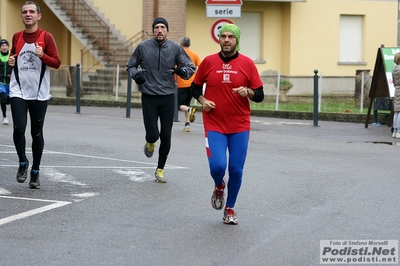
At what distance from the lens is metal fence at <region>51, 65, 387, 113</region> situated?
23156mm

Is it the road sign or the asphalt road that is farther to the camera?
the road sign

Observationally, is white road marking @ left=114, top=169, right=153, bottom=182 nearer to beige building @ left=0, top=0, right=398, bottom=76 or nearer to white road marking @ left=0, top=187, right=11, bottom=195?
white road marking @ left=0, top=187, right=11, bottom=195

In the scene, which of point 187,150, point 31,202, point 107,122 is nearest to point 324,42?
point 107,122

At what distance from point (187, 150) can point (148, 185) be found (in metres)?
3.72

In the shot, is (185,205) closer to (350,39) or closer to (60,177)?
(60,177)

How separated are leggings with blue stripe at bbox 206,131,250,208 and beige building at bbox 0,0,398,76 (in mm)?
20989

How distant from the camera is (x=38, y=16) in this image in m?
9.41

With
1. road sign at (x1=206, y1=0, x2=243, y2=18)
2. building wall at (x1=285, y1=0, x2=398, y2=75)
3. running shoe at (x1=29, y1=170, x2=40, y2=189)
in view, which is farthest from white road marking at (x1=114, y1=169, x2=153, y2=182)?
building wall at (x1=285, y1=0, x2=398, y2=75)

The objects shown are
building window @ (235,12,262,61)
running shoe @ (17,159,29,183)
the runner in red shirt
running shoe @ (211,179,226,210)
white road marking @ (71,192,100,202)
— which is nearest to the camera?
the runner in red shirt

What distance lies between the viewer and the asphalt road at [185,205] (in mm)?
6715

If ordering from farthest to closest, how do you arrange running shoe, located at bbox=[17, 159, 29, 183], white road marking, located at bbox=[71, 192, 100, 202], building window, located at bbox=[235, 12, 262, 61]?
building window, located at bbox=[235, 12, 262, 61]
running shoe, located at bbox=[17, 159, 29, 183]
white road marking, located at bbox=[71, 192, 100, 202]

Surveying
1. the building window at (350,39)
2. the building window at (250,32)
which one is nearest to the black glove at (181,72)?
the building window at (250,32)

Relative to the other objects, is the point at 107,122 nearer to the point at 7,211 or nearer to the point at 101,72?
the point at 101,72

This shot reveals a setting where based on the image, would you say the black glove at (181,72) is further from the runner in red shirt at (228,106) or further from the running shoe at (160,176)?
the runner in red shirt at (228,106)
